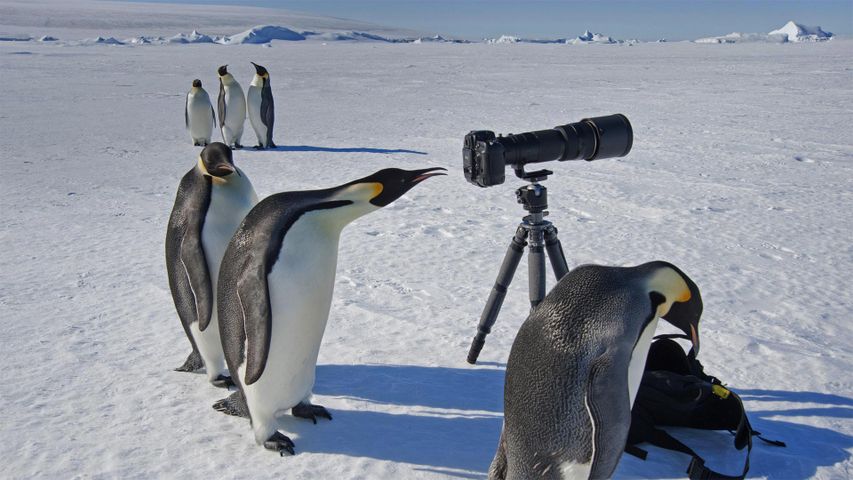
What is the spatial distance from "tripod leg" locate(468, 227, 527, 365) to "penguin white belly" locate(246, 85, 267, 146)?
558cm

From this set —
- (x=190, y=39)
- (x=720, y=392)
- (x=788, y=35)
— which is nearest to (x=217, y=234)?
(x=720, y=392)

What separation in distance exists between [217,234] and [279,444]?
66cm

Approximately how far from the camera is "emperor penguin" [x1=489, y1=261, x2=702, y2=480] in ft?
4.64

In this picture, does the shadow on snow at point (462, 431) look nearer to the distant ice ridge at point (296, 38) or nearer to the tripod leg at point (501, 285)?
the tripod leg at point (501, 285)

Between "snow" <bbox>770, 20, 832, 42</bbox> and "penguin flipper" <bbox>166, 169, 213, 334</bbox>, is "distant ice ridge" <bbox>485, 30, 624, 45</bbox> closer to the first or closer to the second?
"snow" <bbox>770, 20, 832, 42</bbox>

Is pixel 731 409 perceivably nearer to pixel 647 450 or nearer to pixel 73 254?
pixel 647 450

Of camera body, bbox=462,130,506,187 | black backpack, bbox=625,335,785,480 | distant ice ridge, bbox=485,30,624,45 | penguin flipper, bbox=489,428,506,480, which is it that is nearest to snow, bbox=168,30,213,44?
distant ice ridge, bbox=485,30,624,45

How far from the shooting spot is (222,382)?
7.47 ft

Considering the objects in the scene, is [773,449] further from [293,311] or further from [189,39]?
[189,39]

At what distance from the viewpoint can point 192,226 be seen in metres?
2.18

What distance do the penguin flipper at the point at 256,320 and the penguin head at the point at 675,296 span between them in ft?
3.01

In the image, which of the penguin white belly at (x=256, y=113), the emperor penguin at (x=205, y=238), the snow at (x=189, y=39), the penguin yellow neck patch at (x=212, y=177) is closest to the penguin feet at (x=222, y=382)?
the emperor penguin at (x=205, y=238)

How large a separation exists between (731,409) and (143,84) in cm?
1384

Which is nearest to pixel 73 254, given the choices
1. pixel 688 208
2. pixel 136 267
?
pixel 136 267
